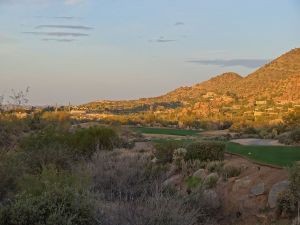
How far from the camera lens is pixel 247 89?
105 metres

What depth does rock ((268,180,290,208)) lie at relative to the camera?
17.5 metres

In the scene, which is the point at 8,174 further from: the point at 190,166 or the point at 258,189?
the point at 190,166

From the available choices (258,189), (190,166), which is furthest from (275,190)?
(190,166)

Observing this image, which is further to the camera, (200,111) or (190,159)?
(200,111)

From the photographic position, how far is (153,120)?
89750 millimetres

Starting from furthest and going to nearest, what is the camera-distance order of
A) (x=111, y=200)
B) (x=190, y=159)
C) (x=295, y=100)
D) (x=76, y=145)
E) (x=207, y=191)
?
1. (x=295, y=100)
2. (x=76, y=145)
3. (x=190, y=159)
4. (x=207, y=191)
5. (x=111, y=200)

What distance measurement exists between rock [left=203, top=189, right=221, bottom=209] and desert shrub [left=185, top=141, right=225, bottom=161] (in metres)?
5.68

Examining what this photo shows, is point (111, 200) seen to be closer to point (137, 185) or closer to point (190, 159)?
point (137, 185)

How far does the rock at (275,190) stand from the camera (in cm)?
1754

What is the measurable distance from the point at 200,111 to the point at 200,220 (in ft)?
271

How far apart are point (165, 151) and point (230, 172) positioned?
646 centimetres

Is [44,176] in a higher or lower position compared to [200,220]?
higher

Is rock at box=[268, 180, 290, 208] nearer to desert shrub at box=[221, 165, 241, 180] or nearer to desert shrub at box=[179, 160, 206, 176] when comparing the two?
desert shrub at box=[221, 165, 241, 180]

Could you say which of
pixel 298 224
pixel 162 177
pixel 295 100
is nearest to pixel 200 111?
pixel 295 100
